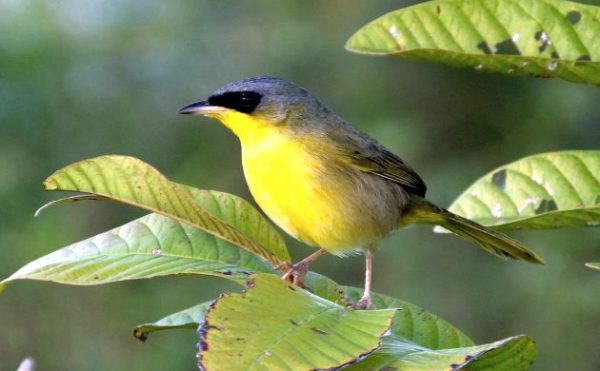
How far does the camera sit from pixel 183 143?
25.6ft

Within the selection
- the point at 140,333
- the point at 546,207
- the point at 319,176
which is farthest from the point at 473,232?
the point at 140,333

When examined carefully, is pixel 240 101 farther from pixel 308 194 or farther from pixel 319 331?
pixel 319 331

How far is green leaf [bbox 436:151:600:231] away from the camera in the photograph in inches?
102

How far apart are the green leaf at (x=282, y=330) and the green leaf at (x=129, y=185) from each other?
1.73 feet

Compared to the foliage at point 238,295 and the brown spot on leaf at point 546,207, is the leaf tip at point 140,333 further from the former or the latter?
the brown spot on leaf at point 546,207

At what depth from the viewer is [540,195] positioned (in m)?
2.79

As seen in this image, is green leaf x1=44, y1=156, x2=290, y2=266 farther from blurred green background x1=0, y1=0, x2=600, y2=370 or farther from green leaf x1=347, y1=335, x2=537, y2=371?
blurred green background x1=0, y1=0, x2=600, y2=370

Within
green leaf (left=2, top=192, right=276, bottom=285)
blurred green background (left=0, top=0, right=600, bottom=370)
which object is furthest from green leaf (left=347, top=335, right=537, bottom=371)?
blurred green background (left=0, top=0, right=600, bottom=370)

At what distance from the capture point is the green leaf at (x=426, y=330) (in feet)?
8.28

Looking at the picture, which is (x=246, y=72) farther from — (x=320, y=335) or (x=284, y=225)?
(x=320, y=335)

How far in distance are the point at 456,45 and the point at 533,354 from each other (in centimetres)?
93

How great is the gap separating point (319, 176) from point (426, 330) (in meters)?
1.21

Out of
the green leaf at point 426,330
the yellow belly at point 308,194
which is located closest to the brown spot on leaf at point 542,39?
the green leaf at point 426,330

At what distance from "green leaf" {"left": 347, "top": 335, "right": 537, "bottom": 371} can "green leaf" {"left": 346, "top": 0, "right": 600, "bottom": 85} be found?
80cm
